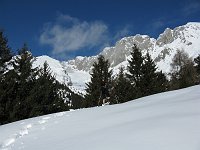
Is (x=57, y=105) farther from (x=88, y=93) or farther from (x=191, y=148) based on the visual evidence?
(x=191, y=148)

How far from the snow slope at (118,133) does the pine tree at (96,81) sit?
21135mm

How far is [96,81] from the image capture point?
109ft

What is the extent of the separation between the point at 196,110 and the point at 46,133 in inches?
174

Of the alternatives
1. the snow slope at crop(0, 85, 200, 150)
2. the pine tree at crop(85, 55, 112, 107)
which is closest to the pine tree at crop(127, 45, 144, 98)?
the pine tree at crop(85, 55, 112, 107)

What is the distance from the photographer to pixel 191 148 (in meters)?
5.53

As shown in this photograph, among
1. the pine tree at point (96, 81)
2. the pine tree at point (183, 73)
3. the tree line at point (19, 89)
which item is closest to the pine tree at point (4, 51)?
the tree line at point (19, 89)

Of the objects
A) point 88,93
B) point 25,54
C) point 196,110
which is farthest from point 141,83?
point 196,110

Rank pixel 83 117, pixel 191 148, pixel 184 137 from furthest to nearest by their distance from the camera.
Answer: pixel 83 117 → pixel 184 137 → pixel 191 148

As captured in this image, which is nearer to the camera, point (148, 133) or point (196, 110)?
point (148, 133)

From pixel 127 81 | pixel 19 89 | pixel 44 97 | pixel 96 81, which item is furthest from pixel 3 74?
pixel 127 81

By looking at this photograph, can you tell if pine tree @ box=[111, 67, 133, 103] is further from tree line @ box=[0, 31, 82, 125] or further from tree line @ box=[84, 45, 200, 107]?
tree line @ box=[0, 31, 82, 125]

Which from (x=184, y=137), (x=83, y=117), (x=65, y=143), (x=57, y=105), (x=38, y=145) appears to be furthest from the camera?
(x=57, y=105)

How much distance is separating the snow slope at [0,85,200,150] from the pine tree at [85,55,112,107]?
69.3 ft

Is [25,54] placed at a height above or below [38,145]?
above
